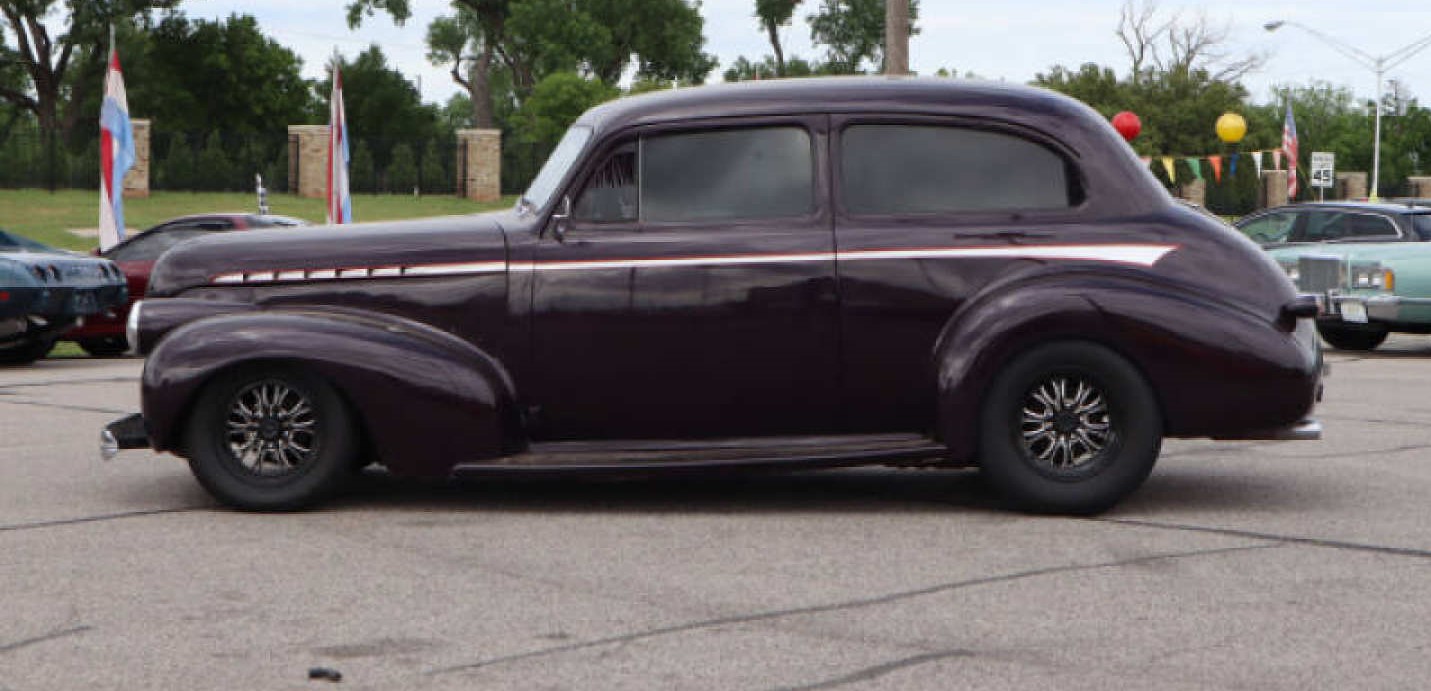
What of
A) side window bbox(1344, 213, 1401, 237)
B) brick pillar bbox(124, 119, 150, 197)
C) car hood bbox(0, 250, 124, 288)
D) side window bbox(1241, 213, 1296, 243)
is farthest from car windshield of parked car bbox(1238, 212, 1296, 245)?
brick pillar bbox(124, 119, 150, 197)

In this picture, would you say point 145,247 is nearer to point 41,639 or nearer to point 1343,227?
point 1343,227

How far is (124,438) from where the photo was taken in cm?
797

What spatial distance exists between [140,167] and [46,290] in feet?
109

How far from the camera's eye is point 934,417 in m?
7.62

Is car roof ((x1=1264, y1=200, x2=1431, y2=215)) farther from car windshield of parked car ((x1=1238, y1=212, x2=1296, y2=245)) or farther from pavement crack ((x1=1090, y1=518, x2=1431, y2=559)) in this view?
pavement crack ((x1=1090, y1=518, x2=1431, y2=559))

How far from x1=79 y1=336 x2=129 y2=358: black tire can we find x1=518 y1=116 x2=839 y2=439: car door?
13.1 m

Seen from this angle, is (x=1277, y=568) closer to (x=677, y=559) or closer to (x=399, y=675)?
(x=677, y=559)

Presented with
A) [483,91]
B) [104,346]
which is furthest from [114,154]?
[483,91]

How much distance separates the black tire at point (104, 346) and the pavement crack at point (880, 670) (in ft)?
51.9

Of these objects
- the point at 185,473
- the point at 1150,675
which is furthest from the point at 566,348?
the point at 1150,675

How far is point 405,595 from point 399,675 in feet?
3.57

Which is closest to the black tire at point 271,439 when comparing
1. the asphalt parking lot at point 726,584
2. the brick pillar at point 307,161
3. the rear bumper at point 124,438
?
the asphalt parking lot at point 726,584

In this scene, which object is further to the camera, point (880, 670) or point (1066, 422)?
point (1066, 422)

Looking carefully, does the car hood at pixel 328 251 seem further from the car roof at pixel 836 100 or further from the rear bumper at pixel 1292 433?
the rear bumper at pixel 1292 433
